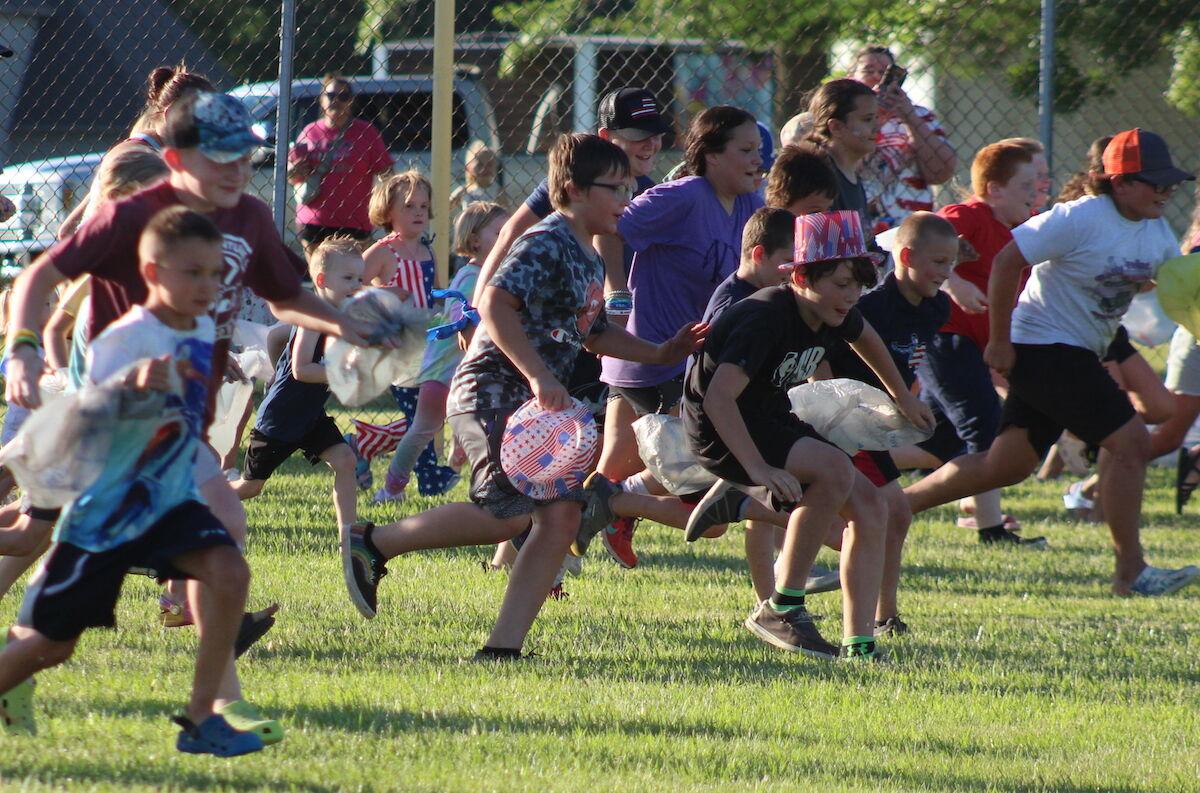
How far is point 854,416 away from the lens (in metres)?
5.74

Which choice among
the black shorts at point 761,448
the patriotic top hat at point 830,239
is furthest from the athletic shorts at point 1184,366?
the patriotic top hat at point 830,239

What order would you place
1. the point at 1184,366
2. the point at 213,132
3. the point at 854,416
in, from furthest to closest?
the point at 1184,366 → the point at 854,416 → the point at 213,132

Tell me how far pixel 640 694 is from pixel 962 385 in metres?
3.37

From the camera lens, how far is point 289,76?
27.5 feet

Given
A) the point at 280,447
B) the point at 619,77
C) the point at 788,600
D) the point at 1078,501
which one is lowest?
the point at 788,600

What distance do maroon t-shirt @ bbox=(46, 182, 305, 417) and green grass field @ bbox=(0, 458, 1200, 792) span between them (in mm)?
945

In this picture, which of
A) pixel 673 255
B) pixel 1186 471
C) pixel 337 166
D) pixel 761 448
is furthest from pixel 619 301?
pixel 337 166

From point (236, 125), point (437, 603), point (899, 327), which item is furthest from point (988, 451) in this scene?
point (236, 125)

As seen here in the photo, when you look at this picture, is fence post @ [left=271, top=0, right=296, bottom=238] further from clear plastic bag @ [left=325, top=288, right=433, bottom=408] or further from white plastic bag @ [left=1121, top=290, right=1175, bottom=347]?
white plastic bag @ [left=1121, top=290, right=1175, bottom=347]

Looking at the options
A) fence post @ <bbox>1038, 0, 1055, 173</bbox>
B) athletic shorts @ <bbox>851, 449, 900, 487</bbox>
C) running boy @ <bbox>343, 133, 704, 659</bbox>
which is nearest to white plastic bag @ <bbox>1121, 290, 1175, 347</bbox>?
fence post @ <bbox>1038, 0, 1055, 173</bbox>

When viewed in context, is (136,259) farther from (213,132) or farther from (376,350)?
(376,350)

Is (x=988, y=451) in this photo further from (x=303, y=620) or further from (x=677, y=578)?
(x=303, y=620)

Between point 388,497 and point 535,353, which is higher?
point 535,353

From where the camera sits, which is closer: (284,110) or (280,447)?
(280,447)
